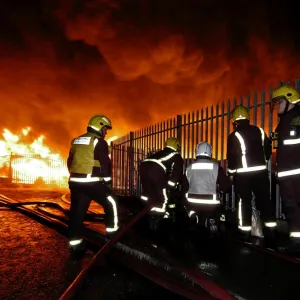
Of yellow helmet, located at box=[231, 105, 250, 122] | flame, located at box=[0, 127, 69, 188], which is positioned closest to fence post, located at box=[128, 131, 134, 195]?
yellow helmet, located at box=[231, 105, 250, 122]

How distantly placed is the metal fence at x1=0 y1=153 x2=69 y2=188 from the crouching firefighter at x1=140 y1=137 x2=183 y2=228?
15821 millimetres

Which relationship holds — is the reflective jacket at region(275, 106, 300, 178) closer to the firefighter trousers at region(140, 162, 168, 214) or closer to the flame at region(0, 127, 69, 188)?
the firefighter trousers at region(140, 162, 168, 214)

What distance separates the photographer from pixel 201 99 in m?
25.9

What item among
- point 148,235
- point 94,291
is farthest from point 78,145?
point 94,291

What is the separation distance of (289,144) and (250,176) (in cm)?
96

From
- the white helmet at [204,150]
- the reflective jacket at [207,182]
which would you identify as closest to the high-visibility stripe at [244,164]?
the reflective jacket at [207,182]

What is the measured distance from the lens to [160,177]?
19.6 ft

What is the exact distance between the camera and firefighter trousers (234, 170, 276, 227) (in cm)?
498

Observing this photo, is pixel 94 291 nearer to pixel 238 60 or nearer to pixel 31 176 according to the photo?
pixel 31 176

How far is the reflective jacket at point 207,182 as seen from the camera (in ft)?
17.2

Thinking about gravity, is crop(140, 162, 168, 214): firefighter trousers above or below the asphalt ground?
above

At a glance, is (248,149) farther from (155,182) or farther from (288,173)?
(155,182)

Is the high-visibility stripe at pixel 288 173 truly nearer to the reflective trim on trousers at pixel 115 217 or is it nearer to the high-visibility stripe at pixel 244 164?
the high-visibility stripe at pixel 244 164

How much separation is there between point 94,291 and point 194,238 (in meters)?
2.41
